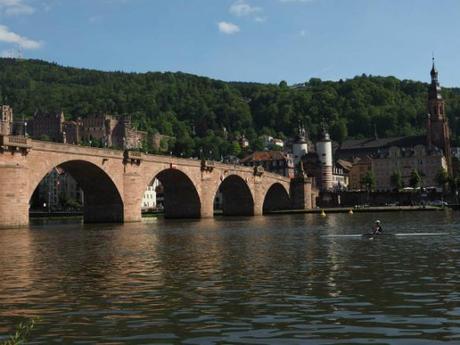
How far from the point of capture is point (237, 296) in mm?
19562

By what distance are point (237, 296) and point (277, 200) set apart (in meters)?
129

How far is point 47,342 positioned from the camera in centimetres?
1407

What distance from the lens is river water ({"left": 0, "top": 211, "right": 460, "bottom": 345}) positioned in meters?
14.5

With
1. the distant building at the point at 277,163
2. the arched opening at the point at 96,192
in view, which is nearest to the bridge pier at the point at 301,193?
the distant building at the point at 277,163

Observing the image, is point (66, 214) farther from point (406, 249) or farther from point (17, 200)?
point (406, 249)

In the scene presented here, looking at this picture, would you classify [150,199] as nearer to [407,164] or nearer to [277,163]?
[277,163]

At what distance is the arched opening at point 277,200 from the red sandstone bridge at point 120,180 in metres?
10.9

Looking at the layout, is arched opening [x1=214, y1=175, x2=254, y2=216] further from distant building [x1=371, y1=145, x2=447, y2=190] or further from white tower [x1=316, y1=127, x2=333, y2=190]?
distant building [x1=371, y1=145, x2=447, y2=190]

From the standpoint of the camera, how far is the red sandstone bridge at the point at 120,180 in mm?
59844

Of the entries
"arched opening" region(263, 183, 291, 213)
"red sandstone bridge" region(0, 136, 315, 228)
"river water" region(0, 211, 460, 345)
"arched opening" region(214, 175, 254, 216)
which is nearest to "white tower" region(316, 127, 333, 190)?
"arched opening" region(263, 183, 291, 213)

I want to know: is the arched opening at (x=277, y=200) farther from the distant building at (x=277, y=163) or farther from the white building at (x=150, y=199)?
the distant building at (x=277, y=163)

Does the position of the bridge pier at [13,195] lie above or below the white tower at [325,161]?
below

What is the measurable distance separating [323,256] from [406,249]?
5.88m

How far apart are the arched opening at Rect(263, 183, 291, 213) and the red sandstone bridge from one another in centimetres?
1094
